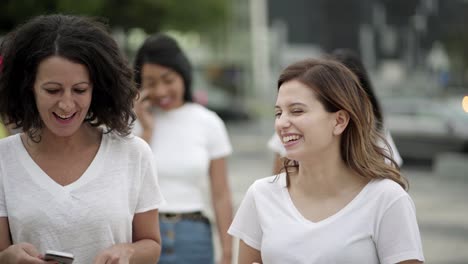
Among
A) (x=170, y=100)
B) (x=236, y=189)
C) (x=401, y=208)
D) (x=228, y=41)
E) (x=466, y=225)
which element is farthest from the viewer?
(x=228, y=41)

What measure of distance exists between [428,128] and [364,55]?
126 feet

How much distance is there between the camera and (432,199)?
15.0m

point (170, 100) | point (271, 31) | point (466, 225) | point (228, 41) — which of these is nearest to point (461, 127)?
point (466, 225)

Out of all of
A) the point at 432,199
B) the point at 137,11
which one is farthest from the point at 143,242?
the point at 137,11

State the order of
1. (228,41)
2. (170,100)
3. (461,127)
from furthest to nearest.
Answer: (228,41)
(461,127)
(170,100)

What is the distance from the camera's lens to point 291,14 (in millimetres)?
71688

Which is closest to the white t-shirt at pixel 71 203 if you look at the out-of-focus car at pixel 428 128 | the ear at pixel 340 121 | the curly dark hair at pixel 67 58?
the curly dark hair at pixel 67 58

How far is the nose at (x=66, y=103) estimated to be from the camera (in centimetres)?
298

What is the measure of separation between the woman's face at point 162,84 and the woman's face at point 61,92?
70.3 inches

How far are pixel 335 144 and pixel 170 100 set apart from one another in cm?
190

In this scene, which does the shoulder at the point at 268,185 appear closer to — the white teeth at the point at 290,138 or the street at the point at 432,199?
the white teeth at the point at 290,138

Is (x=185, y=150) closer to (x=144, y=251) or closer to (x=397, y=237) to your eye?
(x=144, y=251)

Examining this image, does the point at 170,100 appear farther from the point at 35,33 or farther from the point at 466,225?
the point at 466,225

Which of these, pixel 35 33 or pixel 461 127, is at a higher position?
pixel 35 33
